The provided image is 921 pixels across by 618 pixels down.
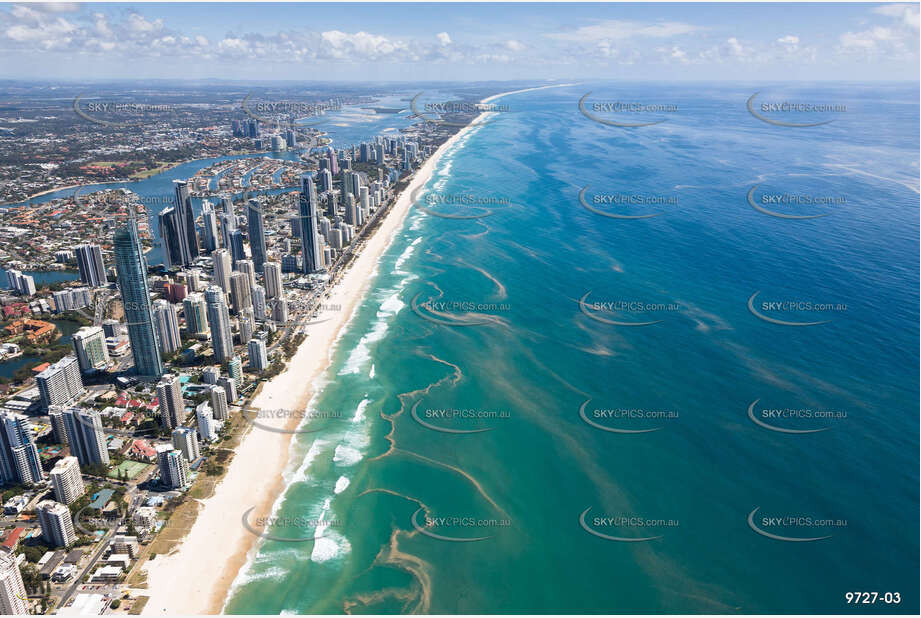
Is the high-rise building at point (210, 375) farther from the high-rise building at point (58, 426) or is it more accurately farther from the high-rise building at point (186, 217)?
the high-rise building at point (186, 217)

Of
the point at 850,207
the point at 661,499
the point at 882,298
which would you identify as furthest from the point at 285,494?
the point at 850,207

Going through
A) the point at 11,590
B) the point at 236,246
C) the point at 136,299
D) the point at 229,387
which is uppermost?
the point at 136,299

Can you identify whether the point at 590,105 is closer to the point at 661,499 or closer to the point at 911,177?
the point at 911,177

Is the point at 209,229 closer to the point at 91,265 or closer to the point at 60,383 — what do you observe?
the point at 91,265

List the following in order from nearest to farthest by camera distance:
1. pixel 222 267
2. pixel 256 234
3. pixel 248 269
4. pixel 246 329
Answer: pixel 246 329 → pixel 248 269 → pixel 222 267 → pixel 256 234

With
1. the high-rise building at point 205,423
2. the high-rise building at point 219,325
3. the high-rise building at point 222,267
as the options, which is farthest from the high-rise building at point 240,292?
the high-rise building at point 205,423

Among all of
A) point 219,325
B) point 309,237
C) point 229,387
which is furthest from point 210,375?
point 309,237
